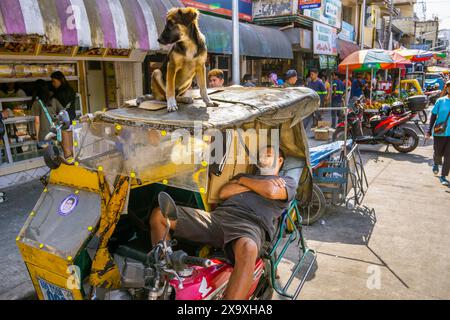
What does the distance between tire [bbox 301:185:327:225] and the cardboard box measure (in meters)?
5.49

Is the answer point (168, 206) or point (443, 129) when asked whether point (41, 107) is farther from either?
point (443, 129)

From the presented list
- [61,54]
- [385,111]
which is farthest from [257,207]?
[385,111]

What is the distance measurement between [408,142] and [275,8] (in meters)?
7.31

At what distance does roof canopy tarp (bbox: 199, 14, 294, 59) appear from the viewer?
863 cm

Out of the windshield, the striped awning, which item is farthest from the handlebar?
the striped awning

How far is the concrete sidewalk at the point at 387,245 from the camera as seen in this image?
357 cm

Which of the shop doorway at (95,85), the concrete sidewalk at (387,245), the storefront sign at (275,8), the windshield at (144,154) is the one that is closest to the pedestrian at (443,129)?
the concrete sidewalk at (387,245)

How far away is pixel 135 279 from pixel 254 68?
13.9 metres

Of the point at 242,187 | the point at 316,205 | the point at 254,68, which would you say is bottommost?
the point at 316,205

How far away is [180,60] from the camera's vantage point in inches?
119

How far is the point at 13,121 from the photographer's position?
6684 millimetres

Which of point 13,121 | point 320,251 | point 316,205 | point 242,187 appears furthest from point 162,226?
point 13,121

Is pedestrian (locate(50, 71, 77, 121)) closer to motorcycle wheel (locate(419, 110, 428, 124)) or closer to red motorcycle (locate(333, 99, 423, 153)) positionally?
red motorcycle (locate(333, 99, 423, 153))

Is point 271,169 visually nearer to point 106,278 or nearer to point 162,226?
point 162,226
